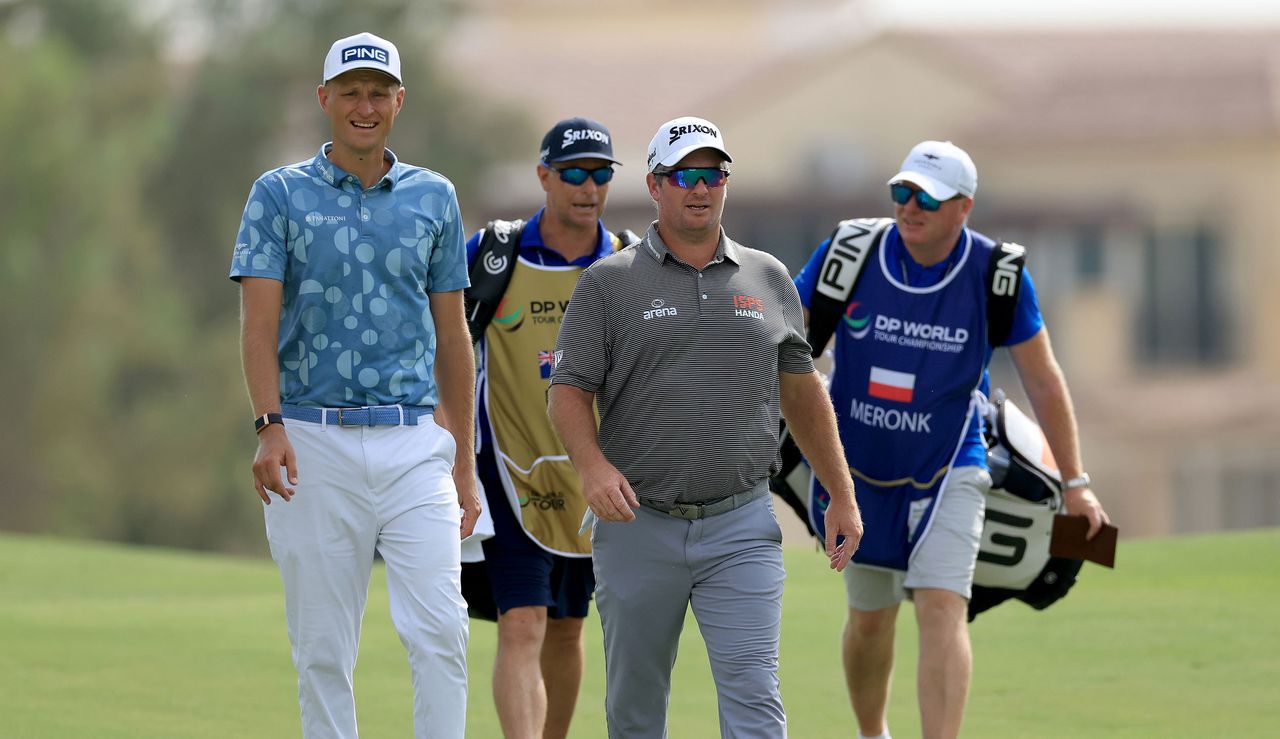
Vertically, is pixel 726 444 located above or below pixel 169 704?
above

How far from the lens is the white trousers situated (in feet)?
23.1

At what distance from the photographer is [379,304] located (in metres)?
7.08

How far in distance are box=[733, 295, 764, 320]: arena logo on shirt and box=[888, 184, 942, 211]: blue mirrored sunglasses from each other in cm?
163

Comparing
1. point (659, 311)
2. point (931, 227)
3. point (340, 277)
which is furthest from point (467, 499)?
point (931, 227)

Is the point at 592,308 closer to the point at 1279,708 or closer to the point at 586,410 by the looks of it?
the point at 586,410

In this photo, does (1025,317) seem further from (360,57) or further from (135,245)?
(135,245)

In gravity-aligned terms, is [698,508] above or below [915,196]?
below

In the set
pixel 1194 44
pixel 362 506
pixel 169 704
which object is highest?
pixel 1194 44

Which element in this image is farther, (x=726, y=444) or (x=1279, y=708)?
(x=1279, y=708)

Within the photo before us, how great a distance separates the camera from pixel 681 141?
23.0 ft

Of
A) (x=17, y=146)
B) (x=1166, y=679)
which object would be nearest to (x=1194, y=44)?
(x=17, y=146)

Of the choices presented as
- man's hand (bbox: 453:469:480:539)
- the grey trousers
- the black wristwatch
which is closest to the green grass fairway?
man's hand (bbox: 453:469:480:539)

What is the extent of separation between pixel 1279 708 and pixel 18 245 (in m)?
40.5

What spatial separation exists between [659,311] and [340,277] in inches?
37.9
